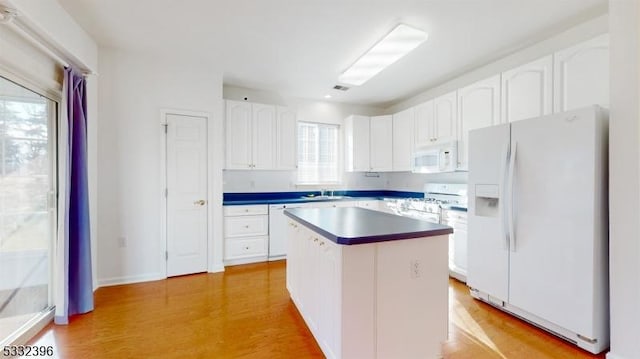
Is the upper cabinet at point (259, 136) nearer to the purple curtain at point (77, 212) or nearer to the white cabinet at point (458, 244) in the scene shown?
the purple curtain at point (77, 212)

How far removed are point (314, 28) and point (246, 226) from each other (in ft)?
8.48

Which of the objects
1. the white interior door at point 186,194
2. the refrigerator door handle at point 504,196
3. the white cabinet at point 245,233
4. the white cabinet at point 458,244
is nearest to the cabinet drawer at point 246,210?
the white cabinet at point 245,233

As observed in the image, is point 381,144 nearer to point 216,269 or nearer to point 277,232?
point 277,232

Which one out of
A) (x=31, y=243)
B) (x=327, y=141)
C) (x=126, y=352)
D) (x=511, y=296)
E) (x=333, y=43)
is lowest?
(x=126, y=352)

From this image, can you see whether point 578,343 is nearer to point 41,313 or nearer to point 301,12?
point 301,12

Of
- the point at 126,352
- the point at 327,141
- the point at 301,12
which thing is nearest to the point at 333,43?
the point at 301,12

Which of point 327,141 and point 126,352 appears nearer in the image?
point 126,352

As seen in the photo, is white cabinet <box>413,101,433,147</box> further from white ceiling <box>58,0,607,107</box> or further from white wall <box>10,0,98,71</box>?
white wall <box>10,0,98,71</box>

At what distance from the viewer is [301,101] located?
4621mm

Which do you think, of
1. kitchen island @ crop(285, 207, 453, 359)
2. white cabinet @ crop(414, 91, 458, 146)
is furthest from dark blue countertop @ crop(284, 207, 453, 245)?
white cabinet @ crop(414, 91, 458, 146)

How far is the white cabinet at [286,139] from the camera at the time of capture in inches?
163

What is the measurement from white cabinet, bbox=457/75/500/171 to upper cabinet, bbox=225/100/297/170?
2365 mm

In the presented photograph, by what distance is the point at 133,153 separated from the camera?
10.0ft

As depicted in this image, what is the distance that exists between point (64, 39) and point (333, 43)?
2307 millimetres
